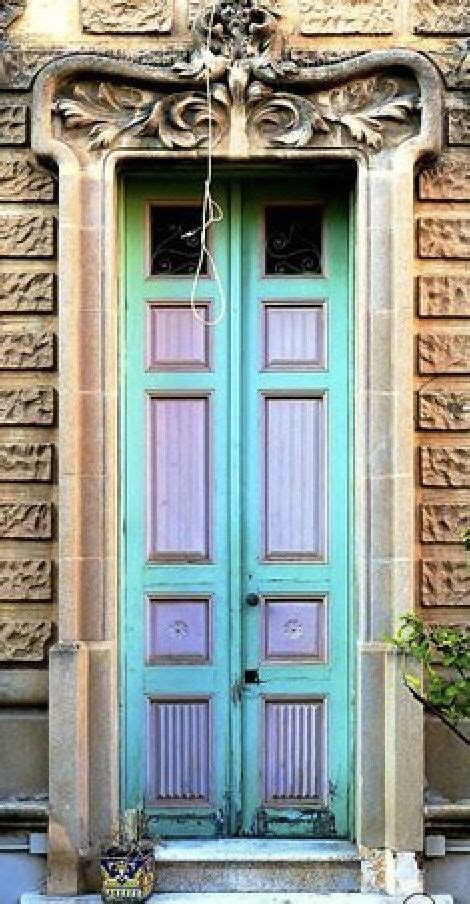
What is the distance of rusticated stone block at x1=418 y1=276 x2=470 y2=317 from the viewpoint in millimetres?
6789

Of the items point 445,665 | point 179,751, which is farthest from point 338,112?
point 179,751

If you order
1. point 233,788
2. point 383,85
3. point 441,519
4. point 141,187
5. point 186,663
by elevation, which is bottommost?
point 233,788

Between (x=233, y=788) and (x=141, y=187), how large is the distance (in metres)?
3.21

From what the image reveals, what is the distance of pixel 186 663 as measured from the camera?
6.94 m

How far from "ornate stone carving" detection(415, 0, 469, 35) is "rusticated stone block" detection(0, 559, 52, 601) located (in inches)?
133

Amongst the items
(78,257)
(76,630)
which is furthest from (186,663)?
(78,257)

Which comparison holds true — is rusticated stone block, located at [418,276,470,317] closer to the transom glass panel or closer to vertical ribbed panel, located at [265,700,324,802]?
the transom glass panel

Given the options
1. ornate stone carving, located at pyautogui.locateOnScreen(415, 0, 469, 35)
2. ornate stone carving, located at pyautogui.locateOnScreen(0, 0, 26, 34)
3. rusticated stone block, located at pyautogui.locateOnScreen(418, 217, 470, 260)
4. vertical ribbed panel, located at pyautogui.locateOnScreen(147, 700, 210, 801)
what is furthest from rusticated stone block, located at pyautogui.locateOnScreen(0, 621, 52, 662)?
ornate stone carving, located at pyautogui.locateOnScreen(415, 0, 469, 35)

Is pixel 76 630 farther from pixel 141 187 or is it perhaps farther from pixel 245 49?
pixel 245 49

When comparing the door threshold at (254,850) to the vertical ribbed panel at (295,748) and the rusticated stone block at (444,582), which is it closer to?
the vertical ribbed panel at (295,748)

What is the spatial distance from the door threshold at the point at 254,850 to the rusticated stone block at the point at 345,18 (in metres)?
4.19

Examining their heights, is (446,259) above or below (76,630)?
above

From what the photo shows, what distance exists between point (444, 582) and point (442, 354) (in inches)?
46.1

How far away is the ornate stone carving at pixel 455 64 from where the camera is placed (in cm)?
680
